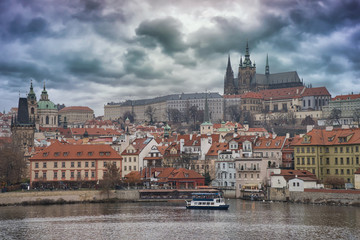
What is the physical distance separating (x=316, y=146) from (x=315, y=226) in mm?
32140

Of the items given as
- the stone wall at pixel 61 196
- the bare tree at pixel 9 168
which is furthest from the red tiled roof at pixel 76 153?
the stone wall at pixel 61 196

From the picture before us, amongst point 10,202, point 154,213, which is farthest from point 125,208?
point 10,202

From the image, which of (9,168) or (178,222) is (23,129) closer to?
(9,168)

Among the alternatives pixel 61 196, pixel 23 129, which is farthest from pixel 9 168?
pixel 23 129

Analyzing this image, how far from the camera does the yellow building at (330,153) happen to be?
84.4 m

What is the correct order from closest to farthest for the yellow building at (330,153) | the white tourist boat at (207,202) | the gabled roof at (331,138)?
the white tourist boat at (207,202) < the yellow building at (330,153) < the gabled roof at (331,138)

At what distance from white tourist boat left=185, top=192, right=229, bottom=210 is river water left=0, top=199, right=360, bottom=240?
1492 millimetres

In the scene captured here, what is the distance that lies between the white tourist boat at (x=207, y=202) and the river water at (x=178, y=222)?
58.7 inches

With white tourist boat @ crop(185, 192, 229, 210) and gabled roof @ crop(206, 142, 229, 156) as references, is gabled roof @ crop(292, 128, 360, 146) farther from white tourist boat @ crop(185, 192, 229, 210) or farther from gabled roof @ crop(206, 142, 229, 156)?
white tourist boat @ crop(185, 192, 229, 210)

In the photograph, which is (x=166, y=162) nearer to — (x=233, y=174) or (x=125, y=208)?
(x=233, y=174)

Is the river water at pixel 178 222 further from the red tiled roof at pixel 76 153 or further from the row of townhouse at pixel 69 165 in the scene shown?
the red tiled roof at pixel 76 153

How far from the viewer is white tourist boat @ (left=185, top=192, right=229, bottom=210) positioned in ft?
249

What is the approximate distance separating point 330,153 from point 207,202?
69.1 ft

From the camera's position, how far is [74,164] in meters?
94.1
